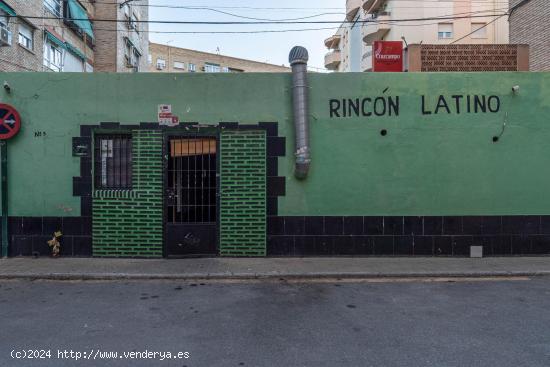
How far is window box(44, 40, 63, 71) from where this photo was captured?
68.3 feet

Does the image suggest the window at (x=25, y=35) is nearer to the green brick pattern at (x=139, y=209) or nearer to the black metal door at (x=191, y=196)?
the green brick pattern at (x=139, y=209)

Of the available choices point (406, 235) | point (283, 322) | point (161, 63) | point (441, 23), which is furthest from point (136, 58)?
point (283, 322)

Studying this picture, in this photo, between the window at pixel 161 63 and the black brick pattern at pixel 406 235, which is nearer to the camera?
the black brick pattern at pixel 406 235

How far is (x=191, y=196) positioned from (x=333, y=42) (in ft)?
174

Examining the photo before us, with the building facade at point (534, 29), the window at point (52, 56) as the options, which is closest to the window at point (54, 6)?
the window at point (52, 56)

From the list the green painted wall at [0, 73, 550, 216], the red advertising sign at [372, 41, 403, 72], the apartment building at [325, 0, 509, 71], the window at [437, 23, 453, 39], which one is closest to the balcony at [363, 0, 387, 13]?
the apartment building at [325, 0, 509, 71]

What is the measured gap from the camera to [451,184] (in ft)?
26.9

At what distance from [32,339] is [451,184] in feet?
25.0

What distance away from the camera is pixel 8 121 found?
7902 millimetres

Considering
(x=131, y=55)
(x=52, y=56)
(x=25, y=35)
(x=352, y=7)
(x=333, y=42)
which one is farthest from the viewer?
(x=333, y=42)

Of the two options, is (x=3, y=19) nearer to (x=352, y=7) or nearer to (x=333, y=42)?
(x=352, y=7)

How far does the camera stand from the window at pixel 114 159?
8.16 metres

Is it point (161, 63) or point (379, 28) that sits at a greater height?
point (161, 63)

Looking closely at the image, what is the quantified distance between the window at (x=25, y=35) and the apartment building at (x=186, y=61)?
116 feet
